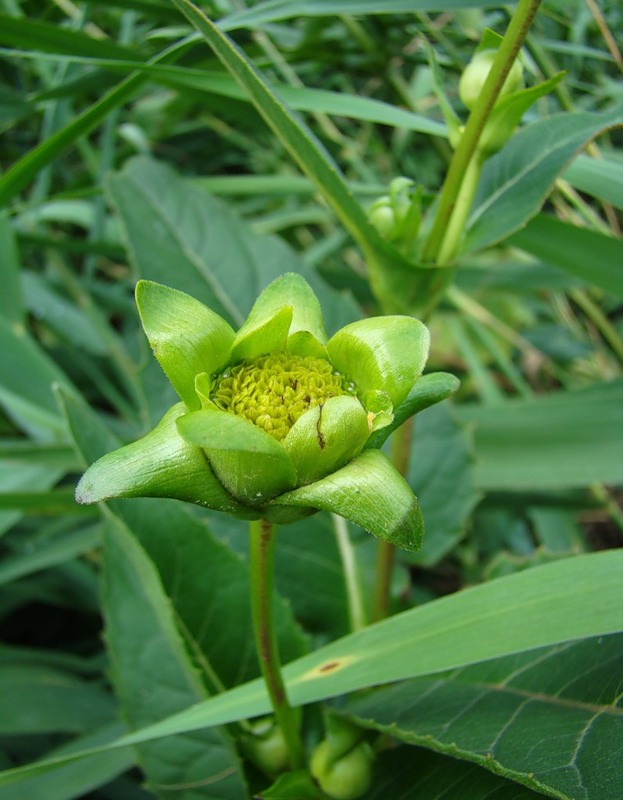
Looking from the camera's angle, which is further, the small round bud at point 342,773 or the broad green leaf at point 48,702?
the broad green leaf at point 48,702

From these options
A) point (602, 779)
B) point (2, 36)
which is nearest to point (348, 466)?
point (602, 779)

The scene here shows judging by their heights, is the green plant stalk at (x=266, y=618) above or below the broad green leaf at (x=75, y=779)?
above

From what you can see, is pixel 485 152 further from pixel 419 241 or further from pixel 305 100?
pixel 305 100

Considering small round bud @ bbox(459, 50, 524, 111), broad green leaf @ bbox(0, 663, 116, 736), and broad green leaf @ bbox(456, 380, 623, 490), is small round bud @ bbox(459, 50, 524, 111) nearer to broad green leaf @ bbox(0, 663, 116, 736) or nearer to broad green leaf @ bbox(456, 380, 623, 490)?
broad green leaf @ bbox(456, 380, 623, 490)

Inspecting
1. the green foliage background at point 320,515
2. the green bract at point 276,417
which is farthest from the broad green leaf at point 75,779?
the green bract at point 276,417

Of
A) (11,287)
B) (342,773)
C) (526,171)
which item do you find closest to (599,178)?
(526,171)

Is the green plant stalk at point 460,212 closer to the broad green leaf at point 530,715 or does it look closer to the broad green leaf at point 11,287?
the broad green leaf at point 530,715

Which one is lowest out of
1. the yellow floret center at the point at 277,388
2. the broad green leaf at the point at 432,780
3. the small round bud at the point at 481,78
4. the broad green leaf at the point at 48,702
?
the broad green leaf at the point at 48,702
